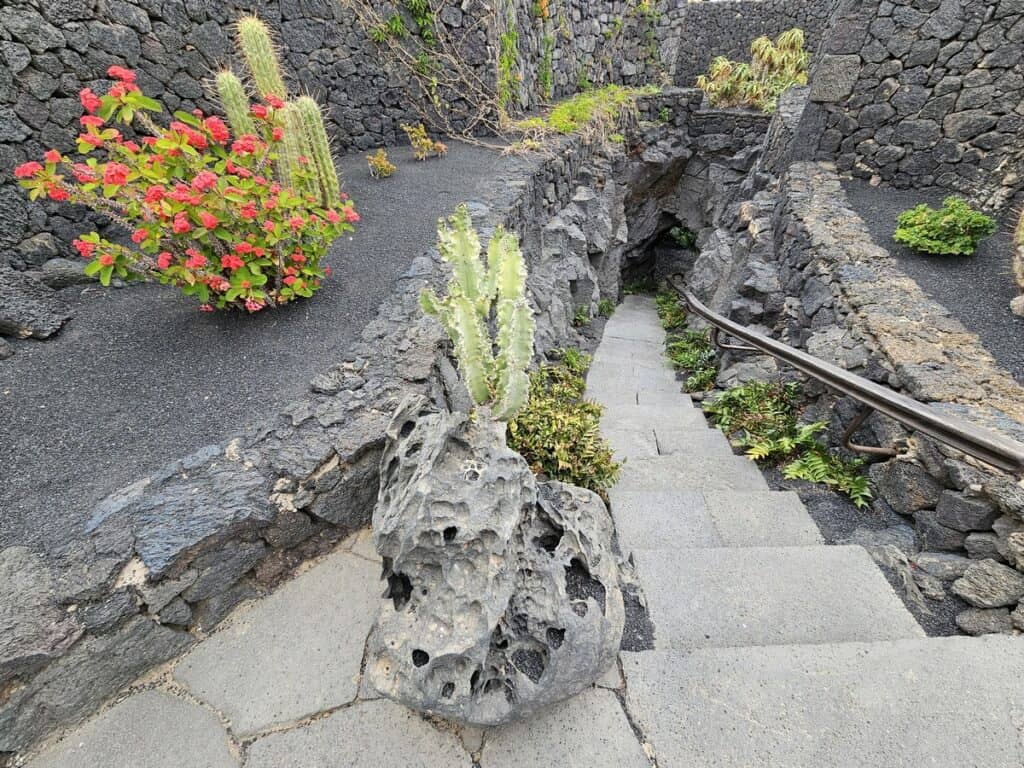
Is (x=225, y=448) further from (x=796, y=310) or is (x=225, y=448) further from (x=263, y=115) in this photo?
(x=796, y=310)

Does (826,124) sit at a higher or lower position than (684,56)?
lower

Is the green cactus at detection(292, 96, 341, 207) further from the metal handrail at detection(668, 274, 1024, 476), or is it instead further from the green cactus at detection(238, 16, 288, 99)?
the metal handrail at detection(668, 274, 1024, 476)

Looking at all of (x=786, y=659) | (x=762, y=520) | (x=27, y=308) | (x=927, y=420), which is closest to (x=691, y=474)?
(x=762, y=520)

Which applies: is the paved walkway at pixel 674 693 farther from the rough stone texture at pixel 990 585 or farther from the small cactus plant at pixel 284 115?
the small cactus plant at pixel 284 115

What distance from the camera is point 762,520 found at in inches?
99.3

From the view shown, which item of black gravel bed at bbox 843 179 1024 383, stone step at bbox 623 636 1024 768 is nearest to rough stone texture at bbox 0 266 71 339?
stone step at bbox 623 636 1024 768

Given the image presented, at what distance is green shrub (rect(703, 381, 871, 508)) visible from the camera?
9.40ft

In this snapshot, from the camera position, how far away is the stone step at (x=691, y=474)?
9.82 feet

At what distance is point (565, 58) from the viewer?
9.62m

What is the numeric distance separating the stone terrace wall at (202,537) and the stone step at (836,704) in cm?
153

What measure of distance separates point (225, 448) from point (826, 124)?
7555mm

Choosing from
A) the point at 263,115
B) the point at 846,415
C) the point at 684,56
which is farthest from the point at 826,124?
the point at 684,56

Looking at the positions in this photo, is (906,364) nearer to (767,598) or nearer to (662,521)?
(662,521)

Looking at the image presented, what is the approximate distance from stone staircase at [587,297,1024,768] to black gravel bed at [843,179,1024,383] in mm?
1962
